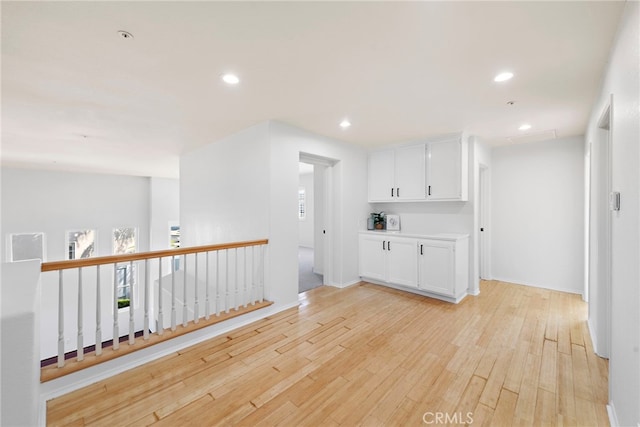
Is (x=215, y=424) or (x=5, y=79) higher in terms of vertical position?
(x=5, y=79)

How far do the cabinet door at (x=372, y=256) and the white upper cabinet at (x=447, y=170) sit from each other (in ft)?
3.63

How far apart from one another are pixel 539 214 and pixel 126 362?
5.71m

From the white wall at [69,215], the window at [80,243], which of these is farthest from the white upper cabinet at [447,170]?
the window at [80,243]

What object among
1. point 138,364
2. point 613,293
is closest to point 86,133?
point 138,364

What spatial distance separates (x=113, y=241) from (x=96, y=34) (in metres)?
7.55

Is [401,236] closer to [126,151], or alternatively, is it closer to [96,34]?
[96,34]

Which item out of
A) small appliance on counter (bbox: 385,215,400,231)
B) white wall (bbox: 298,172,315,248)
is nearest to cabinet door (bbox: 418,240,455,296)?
small appliance on counter (bbox: 385,215,400,231)

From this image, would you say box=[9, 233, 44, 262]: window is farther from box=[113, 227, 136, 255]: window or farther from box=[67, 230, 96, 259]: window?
box=[113, 227, 136, 255]: window

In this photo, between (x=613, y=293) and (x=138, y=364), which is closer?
(x=613, y=293)

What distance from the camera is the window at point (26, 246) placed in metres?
6.12

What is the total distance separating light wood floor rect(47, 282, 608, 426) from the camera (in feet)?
5.41

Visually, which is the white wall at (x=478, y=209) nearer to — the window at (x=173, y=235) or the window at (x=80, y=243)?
the window at (x=173, y=235)

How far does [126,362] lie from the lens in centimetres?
213

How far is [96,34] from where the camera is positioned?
1646 millimetres
